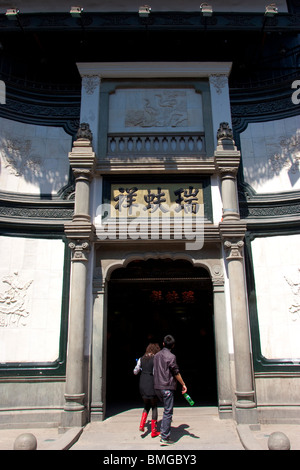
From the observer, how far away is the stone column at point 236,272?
269 inches

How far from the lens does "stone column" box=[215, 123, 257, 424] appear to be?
22.4 feet

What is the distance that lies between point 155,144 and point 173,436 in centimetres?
645

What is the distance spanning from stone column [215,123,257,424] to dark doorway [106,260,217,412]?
2.48 m

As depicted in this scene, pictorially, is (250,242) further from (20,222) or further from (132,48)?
(132,48)

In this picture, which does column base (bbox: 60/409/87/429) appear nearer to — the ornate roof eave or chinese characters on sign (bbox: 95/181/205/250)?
chinese characters on sign (bbox: 95/181/205/250)

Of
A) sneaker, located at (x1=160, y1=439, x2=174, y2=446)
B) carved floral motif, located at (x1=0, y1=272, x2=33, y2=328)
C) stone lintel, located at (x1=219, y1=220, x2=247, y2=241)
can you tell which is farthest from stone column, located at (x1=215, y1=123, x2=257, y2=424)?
carved floral motif, located at (x1=0, y1=272, x2=33, y2=328)

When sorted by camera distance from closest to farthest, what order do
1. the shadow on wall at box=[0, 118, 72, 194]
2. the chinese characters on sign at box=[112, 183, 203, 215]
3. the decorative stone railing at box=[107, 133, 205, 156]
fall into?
the chinese characters on sign at box=[112, 183, 203, 215], the decorative stone railing at box=[107, 133, 205, 156], the shadow on wall at box=[0, 118, 72, 194]

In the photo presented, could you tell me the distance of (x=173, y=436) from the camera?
610 cm

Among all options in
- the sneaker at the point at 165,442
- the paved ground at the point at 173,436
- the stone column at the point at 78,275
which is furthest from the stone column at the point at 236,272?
the stone column at the point at 78,275

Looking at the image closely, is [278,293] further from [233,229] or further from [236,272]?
[233,229]

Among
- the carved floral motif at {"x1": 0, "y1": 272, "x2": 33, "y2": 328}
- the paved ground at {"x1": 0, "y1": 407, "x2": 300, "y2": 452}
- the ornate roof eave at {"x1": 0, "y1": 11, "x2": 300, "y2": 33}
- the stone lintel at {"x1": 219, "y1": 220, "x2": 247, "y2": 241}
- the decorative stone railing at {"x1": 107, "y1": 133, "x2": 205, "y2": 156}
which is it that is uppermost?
the ornate roof eave at {"x1": 0, "y1": 11, "x2": 300, "y2": 33}

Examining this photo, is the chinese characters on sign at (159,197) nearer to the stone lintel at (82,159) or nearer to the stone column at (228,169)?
the stone column at (228,169)
